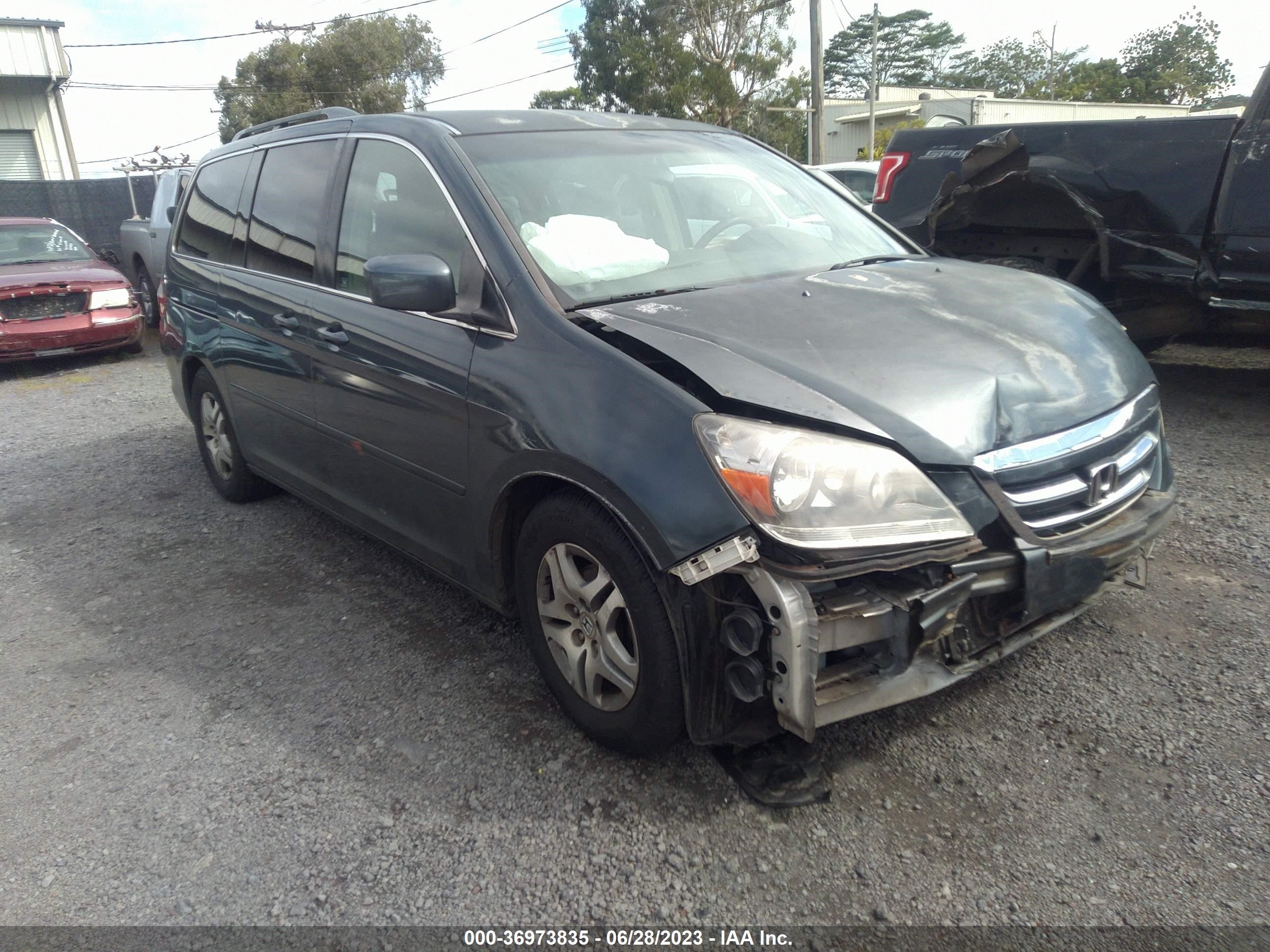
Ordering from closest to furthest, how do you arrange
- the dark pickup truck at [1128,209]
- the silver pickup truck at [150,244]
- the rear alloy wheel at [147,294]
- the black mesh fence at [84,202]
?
the dark pickup truck at [1128,209] → the silver pickup truck at [150,244] → the rear alloy wheel at [147,294] → the black mesh fence at [84,202]

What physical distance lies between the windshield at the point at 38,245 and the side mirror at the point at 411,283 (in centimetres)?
956

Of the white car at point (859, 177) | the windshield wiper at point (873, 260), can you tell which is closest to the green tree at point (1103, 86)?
the white car at point (859, 177)

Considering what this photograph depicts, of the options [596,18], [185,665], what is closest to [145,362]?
[185,665]

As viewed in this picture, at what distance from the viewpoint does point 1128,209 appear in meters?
5.46

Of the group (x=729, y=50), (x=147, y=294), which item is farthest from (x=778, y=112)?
(x=147, y=294)

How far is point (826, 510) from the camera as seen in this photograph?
7.24 ft

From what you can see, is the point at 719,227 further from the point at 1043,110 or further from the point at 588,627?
the point at 1043,110

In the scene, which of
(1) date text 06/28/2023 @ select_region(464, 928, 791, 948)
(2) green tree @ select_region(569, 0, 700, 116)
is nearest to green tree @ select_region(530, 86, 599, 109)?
(2) green tree @ select_region(569, 0, 700, 116)

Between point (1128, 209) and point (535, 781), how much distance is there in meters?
4.83

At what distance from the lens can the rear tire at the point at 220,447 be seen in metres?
4.92

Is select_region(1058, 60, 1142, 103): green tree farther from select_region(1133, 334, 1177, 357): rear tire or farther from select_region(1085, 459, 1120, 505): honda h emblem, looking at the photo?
select_region(1085, 459, 1120, 505): honda h emblem

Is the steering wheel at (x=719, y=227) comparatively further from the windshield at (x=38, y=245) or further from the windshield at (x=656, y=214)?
the windshield at (x=38, y=245)

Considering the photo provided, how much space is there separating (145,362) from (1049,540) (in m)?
10.4

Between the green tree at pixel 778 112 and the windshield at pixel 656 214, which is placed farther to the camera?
the green tree at pixel 778 112
